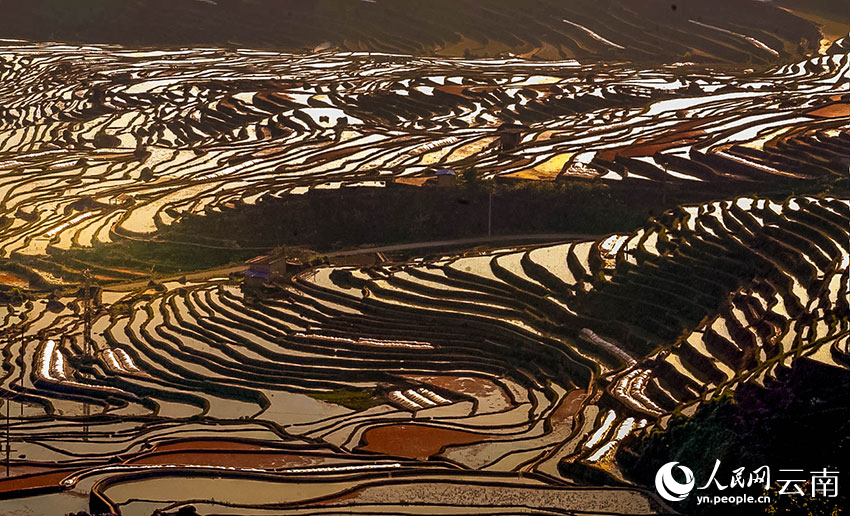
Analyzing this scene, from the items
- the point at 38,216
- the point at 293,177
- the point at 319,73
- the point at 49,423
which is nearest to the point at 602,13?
the point at 319,73

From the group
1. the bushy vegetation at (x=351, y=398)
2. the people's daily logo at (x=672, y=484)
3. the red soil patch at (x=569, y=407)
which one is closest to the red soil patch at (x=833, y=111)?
the red soil patch at (x=569, y=407)

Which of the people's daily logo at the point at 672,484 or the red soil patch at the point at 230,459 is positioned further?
the red soil patch at the point at 230,459

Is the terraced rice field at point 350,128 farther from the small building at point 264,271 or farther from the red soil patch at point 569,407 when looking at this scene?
the red soil patch at point 569,407

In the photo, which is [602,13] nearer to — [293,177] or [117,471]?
[293,177]

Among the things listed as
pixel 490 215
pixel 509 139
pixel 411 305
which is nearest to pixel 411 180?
pixel 490 215

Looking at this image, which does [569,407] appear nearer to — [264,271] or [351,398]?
[351,398]

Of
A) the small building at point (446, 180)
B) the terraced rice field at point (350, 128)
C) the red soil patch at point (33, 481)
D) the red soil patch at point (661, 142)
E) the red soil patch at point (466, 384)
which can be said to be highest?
the red soil patch at point (33, 481)
